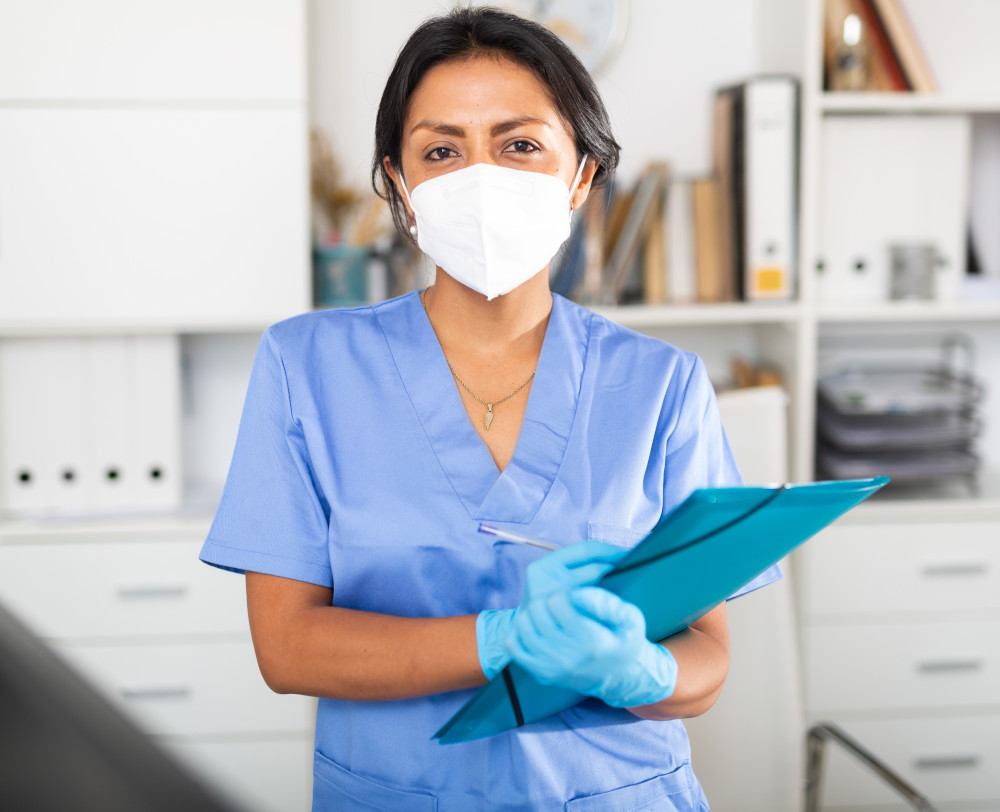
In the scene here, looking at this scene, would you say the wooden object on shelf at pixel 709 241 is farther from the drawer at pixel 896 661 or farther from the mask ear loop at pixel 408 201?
the mask ear loop at pixel 408 201

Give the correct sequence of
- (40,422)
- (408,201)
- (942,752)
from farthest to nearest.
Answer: (942,752)
(40,422)
(408,201)

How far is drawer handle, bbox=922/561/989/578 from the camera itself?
6.54 ft

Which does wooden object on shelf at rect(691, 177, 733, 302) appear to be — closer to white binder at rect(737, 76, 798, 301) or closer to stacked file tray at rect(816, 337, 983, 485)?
white binder at rect(737, 76, 798, 301)

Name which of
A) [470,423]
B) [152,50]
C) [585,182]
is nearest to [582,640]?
[470,423]

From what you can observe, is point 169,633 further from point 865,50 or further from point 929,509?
point 865,50

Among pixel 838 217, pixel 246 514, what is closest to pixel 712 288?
pixel 838 217

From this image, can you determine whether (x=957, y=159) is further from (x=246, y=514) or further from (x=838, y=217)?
(x=246, y=514)

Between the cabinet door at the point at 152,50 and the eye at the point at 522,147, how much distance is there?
89cm

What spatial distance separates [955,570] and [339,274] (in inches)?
57.6

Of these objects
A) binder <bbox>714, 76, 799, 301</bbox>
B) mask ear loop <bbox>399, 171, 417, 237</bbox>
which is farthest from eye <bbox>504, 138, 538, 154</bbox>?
binder <bbox>714, 76, 799, 301</bbox>

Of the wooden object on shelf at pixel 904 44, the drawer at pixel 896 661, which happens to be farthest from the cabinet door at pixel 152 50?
the drawer at pixel 896 661

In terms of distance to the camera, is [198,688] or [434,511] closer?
[434,511]

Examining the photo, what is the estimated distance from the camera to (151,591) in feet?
6.13

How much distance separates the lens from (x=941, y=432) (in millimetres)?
2021
